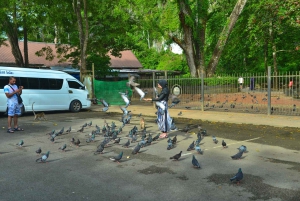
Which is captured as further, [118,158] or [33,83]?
[33,83]

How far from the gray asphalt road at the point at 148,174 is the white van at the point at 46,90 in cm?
709

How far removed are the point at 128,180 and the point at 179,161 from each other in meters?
1.52

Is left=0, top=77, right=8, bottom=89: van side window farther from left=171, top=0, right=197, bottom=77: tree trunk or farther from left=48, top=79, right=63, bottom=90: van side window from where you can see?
left=171, top=0, right=197, bottom=77: tree trunk

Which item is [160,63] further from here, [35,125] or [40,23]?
[35,125]

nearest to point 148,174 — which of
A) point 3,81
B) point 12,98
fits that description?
point 12,98

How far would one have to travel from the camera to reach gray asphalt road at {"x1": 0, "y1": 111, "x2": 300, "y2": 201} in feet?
14.6

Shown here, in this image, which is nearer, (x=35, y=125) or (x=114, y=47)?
(x=35, y=125)

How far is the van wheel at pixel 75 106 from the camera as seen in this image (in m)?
16.6

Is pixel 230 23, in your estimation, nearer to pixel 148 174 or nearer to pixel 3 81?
pixel 3 81

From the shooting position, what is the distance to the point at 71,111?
16828mm

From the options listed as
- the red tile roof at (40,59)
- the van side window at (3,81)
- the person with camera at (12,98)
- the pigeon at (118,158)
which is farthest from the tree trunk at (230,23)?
the pigeon at (118,158)

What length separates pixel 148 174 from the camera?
5.44 metres

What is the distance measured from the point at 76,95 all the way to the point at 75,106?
61 centimetres

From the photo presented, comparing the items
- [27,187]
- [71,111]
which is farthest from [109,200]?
[71,111]
